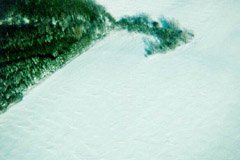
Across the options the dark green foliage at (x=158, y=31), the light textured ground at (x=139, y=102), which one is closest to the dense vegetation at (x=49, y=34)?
the dark green foliage at (x=158, y=31)

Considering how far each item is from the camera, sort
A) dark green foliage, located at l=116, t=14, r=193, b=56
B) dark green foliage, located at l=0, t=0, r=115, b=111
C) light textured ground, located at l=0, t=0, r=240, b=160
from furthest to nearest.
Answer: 1. dark green foliage, located at l=116, t=14, r=193, b=56
2. dark green foliage, located at l=0, t=0, r=115, b=111
3. light textured ground, located at l=0, t=0, r=240, b=160

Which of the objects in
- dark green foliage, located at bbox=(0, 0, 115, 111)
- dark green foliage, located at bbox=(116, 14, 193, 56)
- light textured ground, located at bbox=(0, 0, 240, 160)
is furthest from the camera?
dark green foliage, located at bbox=(116, 14, 193, 56)

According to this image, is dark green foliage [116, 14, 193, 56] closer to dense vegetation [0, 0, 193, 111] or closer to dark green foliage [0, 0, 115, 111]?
dense vegetation [0, 0, 193, 111]

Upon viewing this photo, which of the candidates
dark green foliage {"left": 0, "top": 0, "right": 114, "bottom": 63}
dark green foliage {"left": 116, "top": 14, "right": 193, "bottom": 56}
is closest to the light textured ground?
dark green foliage {"left": 116, "top": 14, "right": 193, "bottom": 56}

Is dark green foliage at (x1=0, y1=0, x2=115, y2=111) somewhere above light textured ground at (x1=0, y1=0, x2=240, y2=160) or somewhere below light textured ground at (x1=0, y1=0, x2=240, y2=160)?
above

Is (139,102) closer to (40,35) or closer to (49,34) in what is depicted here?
(49,34)

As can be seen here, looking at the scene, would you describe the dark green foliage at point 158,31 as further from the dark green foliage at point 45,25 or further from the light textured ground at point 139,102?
the dark green foliage at point 45,25

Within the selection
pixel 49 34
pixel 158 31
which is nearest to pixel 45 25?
pixel 49 34

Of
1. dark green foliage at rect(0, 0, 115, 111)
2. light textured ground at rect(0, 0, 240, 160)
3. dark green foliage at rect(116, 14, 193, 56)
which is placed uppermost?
dark green foliage at rect(0, 0, 115, 111)
